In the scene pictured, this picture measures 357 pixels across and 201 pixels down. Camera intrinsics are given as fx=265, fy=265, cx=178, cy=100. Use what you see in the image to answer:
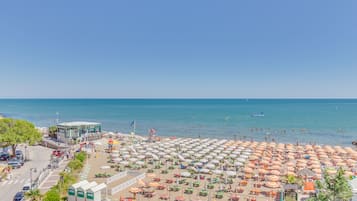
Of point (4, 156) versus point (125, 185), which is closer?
point (125, 185)

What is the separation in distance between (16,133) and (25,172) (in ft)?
21.3

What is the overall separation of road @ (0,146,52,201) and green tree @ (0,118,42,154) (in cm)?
275

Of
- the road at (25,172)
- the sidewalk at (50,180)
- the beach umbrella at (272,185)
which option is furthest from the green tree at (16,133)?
the beach umbrella at (272,185)

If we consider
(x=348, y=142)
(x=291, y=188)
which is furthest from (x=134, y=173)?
(x=348, y=142)

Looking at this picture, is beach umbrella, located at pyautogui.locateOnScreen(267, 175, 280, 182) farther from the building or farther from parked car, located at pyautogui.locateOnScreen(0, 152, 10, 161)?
the building

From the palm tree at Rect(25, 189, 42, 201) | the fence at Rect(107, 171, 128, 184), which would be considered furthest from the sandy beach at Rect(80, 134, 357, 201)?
the palm tree at Rect(25, 189, 42, 201)

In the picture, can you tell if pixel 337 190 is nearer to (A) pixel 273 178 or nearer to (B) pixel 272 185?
(B) pixel 272 185

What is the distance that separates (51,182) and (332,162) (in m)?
32.0

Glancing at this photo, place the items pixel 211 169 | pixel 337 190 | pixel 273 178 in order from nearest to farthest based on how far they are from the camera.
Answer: pixel 337 190
pixel 273 178
pixel 211 169

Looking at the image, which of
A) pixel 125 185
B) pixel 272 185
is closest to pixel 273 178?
pixel 272 185

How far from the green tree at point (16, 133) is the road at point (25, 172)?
2.75m

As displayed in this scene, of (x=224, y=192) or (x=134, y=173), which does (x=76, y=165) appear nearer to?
(x=134, y=173)

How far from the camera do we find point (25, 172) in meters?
27.4

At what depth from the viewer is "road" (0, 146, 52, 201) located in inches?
862
